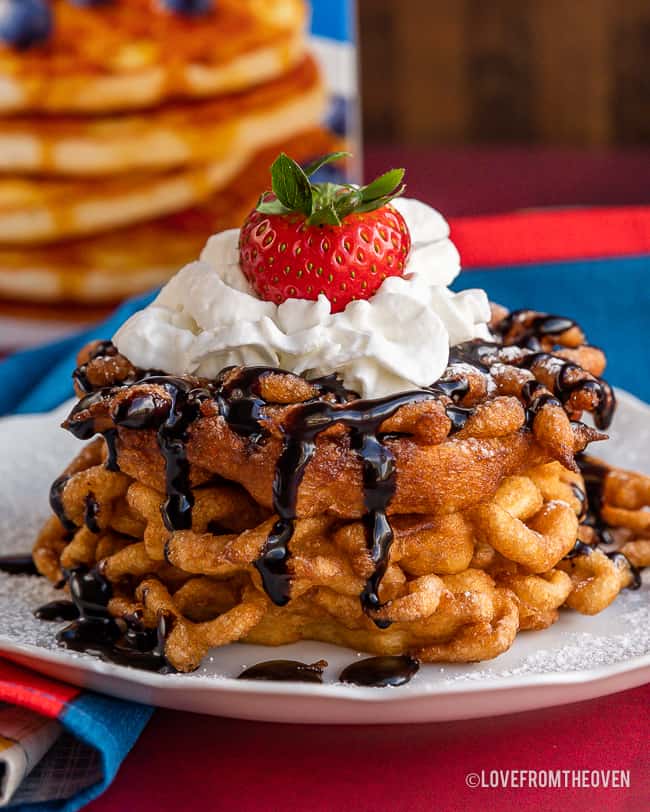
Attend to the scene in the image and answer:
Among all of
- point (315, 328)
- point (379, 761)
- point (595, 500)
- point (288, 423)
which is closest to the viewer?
point (379, 761)

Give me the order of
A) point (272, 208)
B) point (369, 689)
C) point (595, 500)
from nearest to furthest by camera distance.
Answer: point (369, 689) < point (272, 208) < point (595, 500)

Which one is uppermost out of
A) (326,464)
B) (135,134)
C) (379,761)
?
(135,134)

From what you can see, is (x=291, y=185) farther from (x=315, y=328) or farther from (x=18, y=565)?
(x=18, y=565)

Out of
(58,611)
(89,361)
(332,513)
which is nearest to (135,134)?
(89,361)

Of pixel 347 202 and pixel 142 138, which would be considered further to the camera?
pixel 142 138

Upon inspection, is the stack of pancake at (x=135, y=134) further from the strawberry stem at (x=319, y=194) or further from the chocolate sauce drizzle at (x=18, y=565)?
the strawberry stem at (x=319, y=194)

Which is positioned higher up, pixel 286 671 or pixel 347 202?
pixel 347 202
